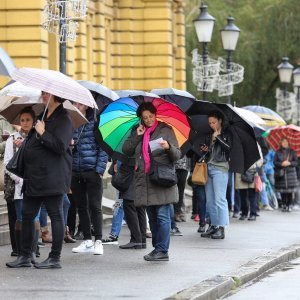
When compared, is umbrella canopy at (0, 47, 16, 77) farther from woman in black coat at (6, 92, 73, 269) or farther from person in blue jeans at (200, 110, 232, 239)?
person in blue jeans at (200, 110, 232, 239)

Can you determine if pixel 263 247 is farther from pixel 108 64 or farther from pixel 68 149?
→ pixel 108 64

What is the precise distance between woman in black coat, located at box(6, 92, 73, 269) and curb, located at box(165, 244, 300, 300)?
1.80 meters

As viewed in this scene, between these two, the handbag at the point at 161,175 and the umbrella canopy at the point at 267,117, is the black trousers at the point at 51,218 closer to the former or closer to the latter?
the handbag at the point at 161,175

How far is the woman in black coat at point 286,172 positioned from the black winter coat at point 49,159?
1534 centimetres

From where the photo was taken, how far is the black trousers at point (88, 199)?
1619cm

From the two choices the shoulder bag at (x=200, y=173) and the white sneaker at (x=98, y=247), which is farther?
the shoulder bag at (x=200, y=173)

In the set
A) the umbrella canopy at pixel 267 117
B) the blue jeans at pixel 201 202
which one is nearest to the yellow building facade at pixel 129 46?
the umbrella canopy at pixel 267 117

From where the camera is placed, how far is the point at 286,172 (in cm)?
2911

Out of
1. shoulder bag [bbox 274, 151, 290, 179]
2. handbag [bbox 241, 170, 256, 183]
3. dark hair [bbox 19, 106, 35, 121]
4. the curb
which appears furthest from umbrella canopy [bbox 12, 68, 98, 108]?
shoulder bag [bbox 274, 151, 290, 179]

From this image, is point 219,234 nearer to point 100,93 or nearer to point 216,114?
point 216,114

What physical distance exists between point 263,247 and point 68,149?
4.63 metres

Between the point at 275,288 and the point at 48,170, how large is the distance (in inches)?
104

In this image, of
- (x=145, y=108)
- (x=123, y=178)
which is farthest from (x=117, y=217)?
(x=145, y=108)

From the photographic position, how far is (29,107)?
48.9ft
